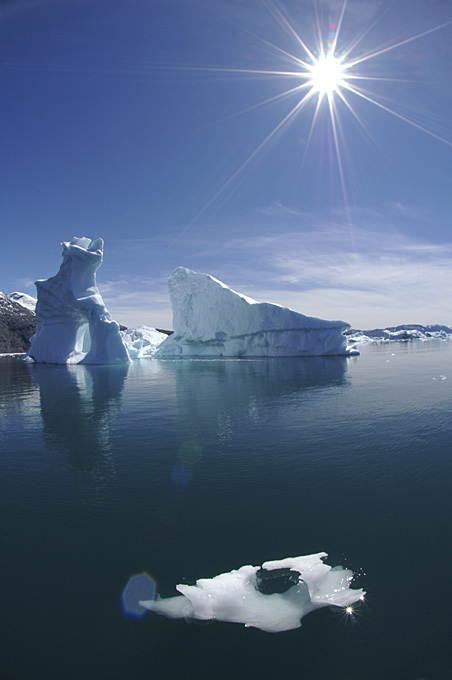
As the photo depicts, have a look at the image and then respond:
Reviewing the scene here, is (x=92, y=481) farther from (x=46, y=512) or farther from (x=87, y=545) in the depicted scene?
(x=87, y=545)

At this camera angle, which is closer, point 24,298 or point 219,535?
point 219,535

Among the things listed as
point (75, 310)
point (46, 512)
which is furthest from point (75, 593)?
point (75, 310)

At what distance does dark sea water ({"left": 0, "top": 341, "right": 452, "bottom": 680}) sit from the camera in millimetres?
2494

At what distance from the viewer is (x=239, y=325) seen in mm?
36469

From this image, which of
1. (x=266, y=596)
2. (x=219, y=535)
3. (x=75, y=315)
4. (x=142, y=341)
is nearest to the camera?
(x=266, y=596)

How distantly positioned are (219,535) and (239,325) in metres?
32.9

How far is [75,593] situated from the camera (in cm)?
305

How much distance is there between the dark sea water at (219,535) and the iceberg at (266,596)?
9 centimetres

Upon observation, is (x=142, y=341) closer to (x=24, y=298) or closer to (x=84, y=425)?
(x=84, y=425)

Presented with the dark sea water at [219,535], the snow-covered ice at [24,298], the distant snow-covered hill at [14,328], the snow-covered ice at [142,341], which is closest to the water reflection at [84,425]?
the dark sea water at [219,535]

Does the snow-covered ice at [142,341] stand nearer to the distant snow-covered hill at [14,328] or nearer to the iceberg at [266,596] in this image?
the iceberg at [266,596]

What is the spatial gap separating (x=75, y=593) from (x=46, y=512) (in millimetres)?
1644

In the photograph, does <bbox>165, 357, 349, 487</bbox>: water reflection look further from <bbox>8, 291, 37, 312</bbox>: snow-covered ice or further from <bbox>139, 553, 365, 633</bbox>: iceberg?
<bbox>8, 291, 37, 312</bbox>: snow-covered ice

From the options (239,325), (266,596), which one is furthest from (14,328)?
(266,596)
